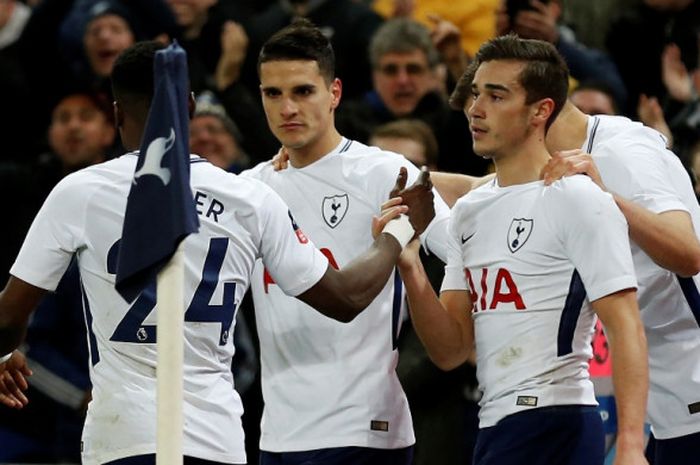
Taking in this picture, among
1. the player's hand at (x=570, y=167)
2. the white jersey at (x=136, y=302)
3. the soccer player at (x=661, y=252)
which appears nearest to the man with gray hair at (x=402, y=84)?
the soccer player at (x=661, y=252)

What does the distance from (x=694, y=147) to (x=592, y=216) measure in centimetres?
378

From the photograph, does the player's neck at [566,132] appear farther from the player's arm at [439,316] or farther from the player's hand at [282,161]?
the player's hand at [282,161]

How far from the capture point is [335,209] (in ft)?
21.6

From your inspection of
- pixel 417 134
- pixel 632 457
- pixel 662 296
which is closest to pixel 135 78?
pixel 632 457

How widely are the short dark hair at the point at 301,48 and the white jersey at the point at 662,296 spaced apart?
49.5 inches

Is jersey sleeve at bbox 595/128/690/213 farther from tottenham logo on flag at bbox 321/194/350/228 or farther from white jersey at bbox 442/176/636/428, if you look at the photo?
tottenham logo on flag at bbox 321/194/350/228

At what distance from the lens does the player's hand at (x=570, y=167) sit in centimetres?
562

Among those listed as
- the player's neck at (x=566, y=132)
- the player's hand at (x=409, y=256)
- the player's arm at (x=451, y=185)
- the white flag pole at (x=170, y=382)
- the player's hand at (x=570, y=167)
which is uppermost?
the player's neck at (x=566, y=132)

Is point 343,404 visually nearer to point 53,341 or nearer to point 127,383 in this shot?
point 127,383

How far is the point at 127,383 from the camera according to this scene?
5.39 m

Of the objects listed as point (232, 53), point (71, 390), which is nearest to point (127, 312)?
point (71, 390)

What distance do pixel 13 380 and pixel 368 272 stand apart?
55.9 inches

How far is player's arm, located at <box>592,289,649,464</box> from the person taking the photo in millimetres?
5188

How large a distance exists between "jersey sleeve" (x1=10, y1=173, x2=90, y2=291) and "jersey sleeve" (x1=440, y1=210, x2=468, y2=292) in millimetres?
1488
